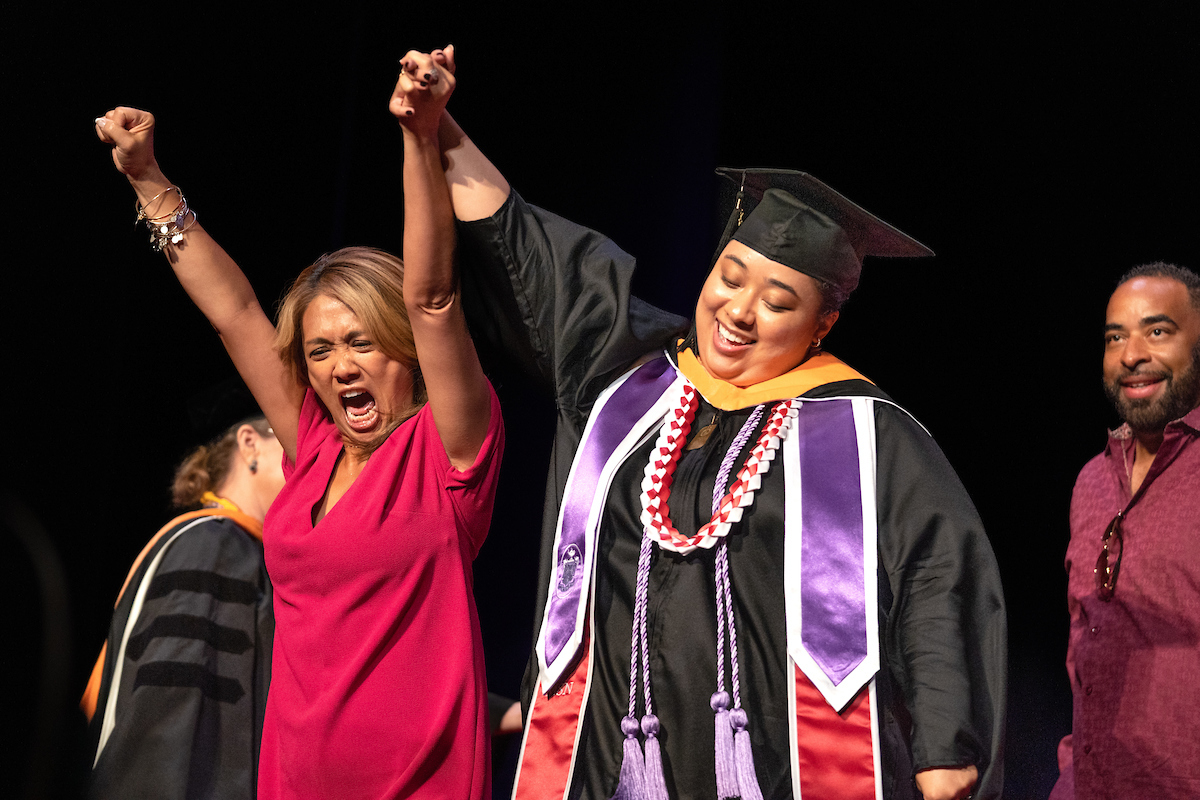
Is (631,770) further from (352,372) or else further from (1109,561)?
(1109,561)

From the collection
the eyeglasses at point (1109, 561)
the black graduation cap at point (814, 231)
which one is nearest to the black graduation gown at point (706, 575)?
the black graduation cap at point (814, 231)

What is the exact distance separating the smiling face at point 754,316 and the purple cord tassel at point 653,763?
62 cm

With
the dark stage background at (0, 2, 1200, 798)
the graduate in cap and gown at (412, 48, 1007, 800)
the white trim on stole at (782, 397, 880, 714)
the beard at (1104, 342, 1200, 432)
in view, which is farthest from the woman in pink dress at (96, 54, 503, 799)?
the beard at (1104, 342, 1200, 432)

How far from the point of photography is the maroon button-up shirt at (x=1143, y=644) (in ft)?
8.51

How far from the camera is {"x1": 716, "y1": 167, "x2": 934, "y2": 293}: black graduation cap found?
2.05 m

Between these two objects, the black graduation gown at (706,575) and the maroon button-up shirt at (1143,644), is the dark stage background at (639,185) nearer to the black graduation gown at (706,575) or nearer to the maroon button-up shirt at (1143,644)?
the maroon button-up shirt at (1143,644)

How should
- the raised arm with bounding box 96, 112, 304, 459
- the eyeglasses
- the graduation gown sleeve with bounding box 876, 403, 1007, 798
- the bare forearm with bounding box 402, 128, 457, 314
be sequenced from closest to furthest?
the graduation gown sleeve with bounding box 876, 403, 1007, 798, the bare forearm with bounding box 402, 128, 457, 314, the raised arm with bounding box 96, 112, 304, 459, the eyeglasses

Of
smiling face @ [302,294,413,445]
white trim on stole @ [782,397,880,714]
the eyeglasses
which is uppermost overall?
smiling face @ [302,294,413,445]

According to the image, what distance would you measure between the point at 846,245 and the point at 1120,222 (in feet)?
5.82

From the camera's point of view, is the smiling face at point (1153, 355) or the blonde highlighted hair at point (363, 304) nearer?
the blonde highlighted hair at point (363, 304)

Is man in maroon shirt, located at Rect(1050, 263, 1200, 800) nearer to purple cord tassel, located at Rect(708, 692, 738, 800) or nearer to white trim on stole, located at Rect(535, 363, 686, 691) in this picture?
purple cord tassel, located at Rect(708, 692, 738, 800)

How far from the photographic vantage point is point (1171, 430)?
289 cm

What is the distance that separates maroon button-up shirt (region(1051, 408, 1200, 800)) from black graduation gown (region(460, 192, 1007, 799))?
1.01 metres

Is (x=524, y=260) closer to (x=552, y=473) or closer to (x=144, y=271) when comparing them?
(x=552, y=473)
